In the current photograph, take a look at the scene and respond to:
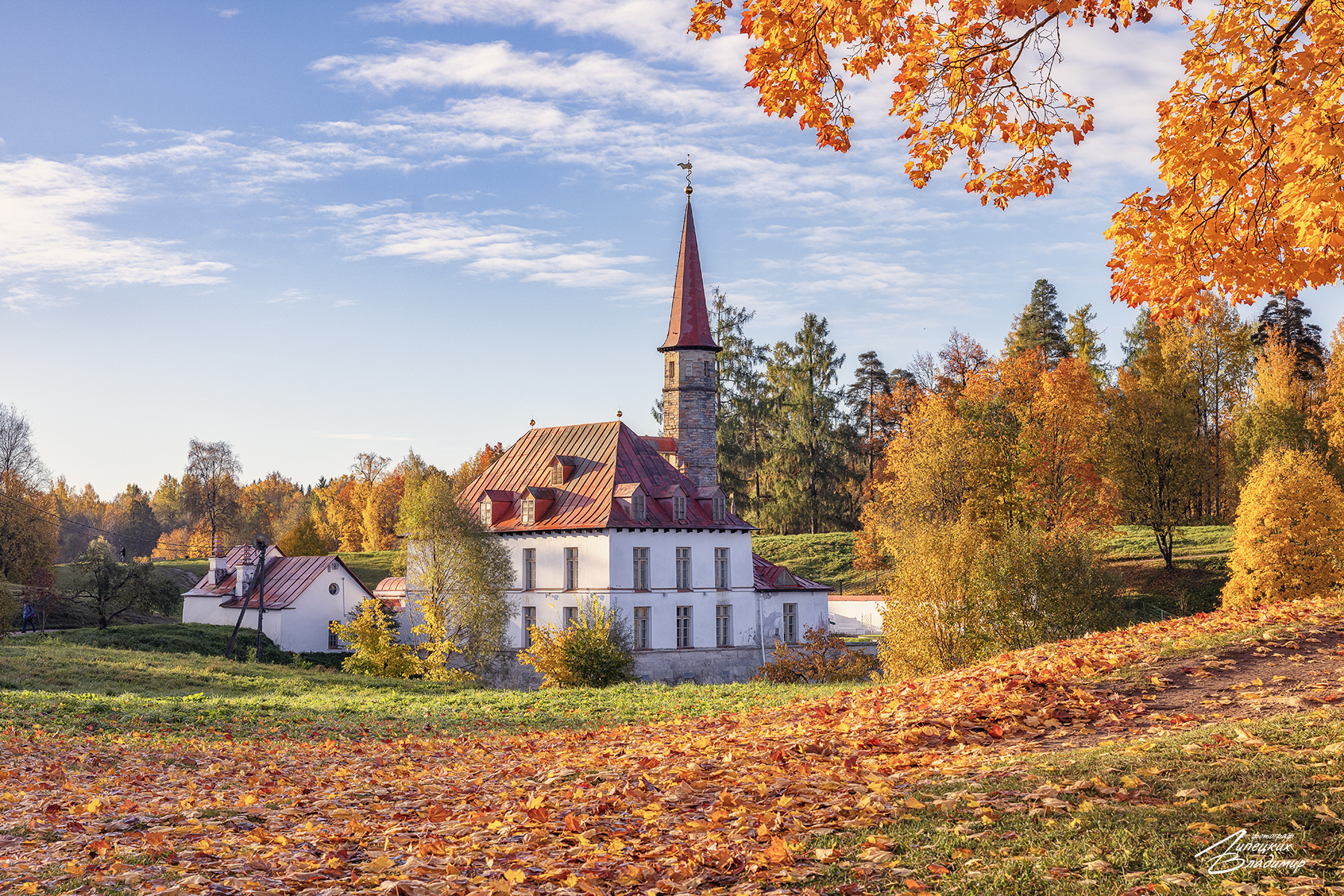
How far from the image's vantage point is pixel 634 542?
42219mm

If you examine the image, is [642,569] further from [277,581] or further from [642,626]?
[277,581]

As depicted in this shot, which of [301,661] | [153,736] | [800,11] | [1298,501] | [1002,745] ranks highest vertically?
[800,11]

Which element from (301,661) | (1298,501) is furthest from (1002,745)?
(301,661)

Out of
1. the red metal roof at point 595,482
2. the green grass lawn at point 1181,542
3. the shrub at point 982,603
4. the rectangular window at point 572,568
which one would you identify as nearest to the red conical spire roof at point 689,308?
the red metal roof at point 595,482

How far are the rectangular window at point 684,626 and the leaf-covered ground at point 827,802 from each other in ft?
100

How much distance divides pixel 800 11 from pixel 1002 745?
22.2ft

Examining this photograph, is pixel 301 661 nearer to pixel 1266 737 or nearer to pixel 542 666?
pixel 542 666

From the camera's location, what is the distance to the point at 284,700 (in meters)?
22.0

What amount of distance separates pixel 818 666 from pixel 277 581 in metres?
36.3

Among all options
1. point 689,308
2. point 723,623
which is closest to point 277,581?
point 723,623

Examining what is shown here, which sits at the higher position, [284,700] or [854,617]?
[284,700]

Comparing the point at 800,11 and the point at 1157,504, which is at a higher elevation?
the point at 800,11

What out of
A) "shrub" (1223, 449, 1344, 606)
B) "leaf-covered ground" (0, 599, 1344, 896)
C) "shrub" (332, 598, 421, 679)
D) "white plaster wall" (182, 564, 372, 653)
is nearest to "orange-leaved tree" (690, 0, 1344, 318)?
"leaf-covered ground" (0, 599, 1344, 896)

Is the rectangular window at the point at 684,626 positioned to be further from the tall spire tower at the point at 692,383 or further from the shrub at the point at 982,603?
the shrub at the point at 982,603
